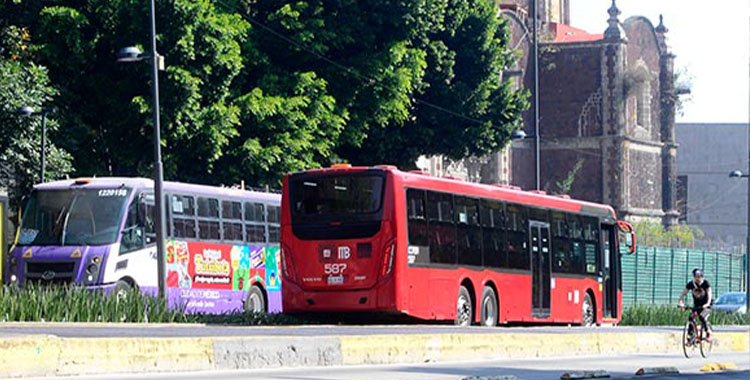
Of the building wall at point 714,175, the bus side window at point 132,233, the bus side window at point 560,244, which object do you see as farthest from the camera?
the building wall at point 714,175

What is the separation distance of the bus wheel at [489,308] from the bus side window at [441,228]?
1944mm

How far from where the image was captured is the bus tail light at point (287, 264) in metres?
→ 30.2

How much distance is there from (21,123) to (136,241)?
11.6 meters

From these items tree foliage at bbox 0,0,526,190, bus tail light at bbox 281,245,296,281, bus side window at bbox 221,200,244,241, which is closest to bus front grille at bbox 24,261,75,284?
bus side window at bbox 221,200,244,241

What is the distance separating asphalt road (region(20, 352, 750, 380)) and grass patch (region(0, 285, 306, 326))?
19.3ft

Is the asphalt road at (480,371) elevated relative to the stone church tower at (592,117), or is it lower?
lower

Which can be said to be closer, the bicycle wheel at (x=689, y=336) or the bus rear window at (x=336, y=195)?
the bus rear window at (x=336, y=195)

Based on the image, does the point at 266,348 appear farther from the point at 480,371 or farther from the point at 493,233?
the point at 493,233

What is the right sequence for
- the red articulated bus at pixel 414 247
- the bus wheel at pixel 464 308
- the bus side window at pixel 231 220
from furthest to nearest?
1. the bus side window at pixel 231 220
2. the bus wheel at pixel 464 308
3. the red articulated bus at pixel 414 247

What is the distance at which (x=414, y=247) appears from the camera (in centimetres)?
3000

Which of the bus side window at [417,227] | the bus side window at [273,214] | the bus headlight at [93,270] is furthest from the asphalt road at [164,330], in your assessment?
the bus side window at [273,214]

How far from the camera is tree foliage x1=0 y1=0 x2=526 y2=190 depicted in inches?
1777

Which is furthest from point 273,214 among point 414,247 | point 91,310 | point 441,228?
point 91,310

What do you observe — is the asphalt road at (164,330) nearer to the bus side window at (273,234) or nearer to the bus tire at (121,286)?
the bus tire at (121,286)
